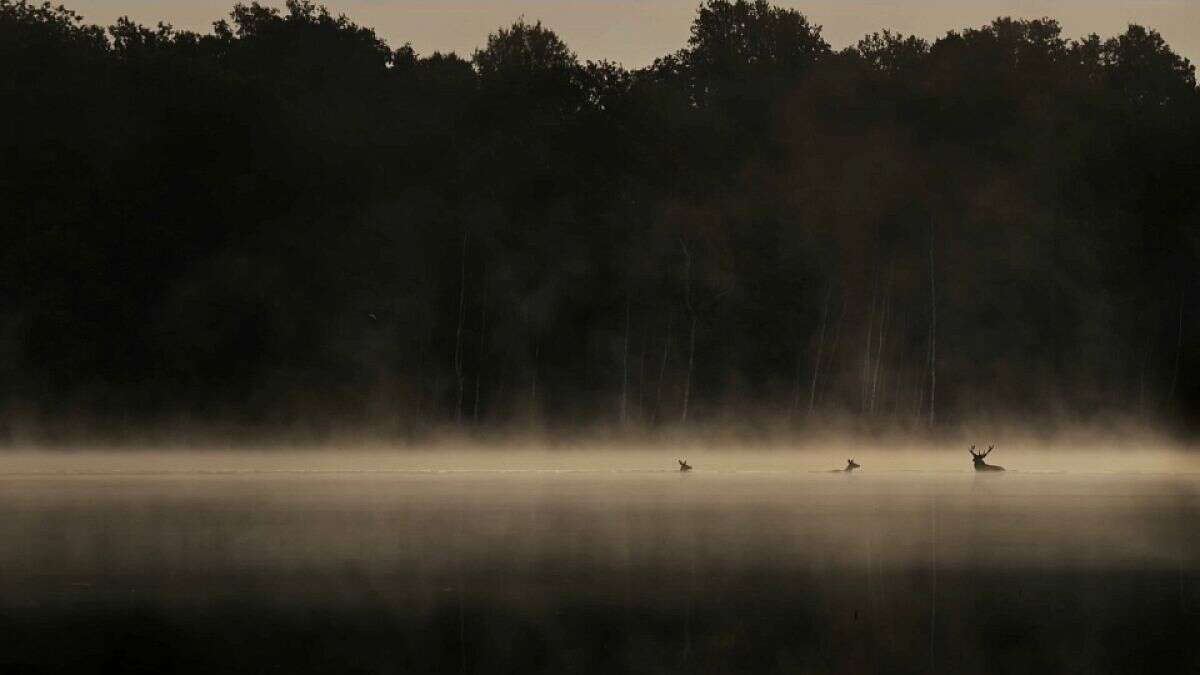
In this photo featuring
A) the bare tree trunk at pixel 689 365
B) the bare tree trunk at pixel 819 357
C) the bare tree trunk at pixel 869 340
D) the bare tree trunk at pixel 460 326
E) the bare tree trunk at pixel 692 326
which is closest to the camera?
the bare tree trunk at pixel 460 326

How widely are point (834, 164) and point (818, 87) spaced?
125 inches

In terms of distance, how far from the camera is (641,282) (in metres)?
62.2

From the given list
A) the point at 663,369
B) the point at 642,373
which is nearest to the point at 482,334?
the point at 642,373

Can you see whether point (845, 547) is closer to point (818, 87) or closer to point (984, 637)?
point (984, 637)

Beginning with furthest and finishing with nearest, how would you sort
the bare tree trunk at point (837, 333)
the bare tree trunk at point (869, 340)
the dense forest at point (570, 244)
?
the bare tree trunk at point (837, 333), the bare tree trunk at point (869, 340), the dense forest at point (570, 244)

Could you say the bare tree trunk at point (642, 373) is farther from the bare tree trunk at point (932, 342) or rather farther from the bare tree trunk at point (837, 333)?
the bare tree trunk at point (932, 342)

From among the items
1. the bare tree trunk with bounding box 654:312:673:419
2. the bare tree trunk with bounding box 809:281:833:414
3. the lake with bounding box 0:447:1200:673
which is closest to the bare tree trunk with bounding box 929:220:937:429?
the bare tree trunk with bounding box 809:281:833:414

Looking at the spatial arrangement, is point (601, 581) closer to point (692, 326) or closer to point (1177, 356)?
point (692, 326)

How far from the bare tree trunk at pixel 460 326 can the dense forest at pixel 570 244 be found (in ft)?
0.44

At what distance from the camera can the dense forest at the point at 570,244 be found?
5878 centimetres

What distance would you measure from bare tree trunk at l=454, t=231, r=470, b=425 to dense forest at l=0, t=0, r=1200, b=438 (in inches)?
5.3

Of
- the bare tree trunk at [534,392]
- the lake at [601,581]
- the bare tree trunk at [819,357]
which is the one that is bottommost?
→ the lake at [601,581]

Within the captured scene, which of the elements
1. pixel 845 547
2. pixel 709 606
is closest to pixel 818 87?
pixel 845 547

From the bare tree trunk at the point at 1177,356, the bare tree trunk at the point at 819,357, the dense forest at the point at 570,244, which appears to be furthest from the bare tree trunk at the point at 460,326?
the bare tree trunk at the point at 1177,356
